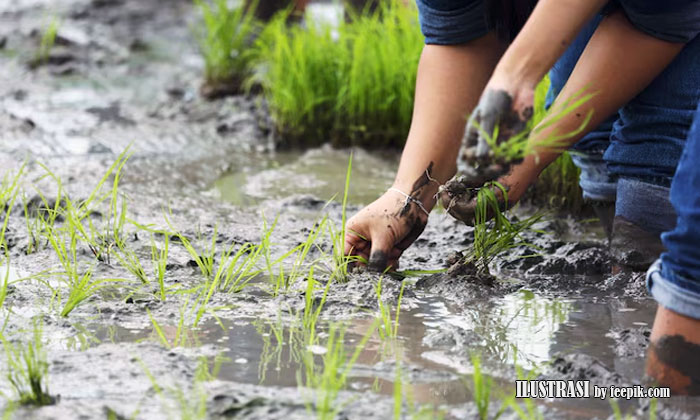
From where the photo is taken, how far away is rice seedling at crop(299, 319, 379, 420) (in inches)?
53.7

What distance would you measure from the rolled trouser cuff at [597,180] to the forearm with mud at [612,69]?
1.09 ft

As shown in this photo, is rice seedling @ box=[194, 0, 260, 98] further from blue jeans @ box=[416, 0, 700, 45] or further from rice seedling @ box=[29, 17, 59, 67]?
blue jeans @ box=[416, 0, 700, 45]

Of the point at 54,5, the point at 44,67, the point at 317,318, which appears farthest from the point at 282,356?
the point at 54,5

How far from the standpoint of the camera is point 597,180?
2318mm

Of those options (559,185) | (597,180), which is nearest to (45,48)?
(559,185)

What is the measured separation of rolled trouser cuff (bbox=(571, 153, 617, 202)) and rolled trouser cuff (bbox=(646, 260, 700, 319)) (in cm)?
Result: 73

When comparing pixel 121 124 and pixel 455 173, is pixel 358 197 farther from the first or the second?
pixel 121 124

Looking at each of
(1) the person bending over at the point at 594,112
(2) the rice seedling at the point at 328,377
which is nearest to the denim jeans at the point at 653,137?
(1) the person bending over at the point at 594,112

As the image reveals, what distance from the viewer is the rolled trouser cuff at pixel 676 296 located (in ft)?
4.90

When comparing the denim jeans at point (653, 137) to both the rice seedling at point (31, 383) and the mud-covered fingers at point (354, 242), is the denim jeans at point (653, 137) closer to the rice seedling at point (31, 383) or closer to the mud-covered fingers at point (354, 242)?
the mud-covered fingers at point (354, 242)

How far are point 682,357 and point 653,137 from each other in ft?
2.22

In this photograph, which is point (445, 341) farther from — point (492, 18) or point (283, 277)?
point (492, 18)

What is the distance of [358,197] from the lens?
2992 mm

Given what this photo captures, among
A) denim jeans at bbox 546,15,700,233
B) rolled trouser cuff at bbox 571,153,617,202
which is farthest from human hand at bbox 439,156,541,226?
rolled trouser cuff at bbox 571,153,617,202
